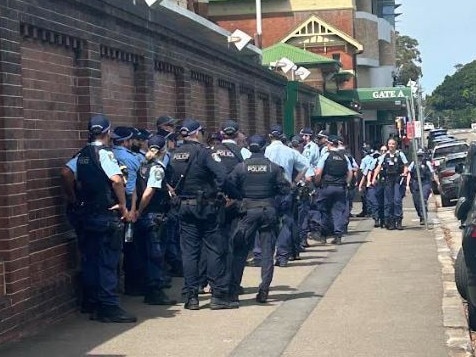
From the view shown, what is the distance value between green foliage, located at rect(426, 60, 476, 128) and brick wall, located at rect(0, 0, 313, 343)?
15129 cm

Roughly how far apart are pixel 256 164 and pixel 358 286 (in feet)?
7.10

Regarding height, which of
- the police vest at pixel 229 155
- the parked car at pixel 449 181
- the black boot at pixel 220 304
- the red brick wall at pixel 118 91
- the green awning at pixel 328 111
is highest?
the green awning at pixel 328 111

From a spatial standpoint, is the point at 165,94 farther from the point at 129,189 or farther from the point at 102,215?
the point at 102,215

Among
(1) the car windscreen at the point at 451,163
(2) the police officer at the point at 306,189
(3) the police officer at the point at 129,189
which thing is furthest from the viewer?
(1) the car windscreen at the point at 451,163

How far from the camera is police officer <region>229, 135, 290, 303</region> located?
35.2ft

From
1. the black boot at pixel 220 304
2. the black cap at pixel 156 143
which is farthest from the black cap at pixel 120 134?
the black boot at pixel 220 304

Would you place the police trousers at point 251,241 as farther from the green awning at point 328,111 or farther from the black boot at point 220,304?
the green awning at point 328,111

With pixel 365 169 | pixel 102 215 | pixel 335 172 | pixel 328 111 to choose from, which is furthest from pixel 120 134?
pixel 328 111

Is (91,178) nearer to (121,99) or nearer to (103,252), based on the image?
(103,252)

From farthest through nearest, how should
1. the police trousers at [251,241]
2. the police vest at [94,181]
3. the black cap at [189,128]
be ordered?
the police trousers at [251,241] < the black cap at [189,128] < the police vest at [94,181]

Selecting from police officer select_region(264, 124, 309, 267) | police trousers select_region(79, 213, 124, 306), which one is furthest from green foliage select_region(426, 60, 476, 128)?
police trousers select_region(79, 213, 124, 306)

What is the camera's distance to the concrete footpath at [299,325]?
8250 mm

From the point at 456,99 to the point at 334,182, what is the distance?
155889mm

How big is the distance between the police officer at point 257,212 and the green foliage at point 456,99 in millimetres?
152676
